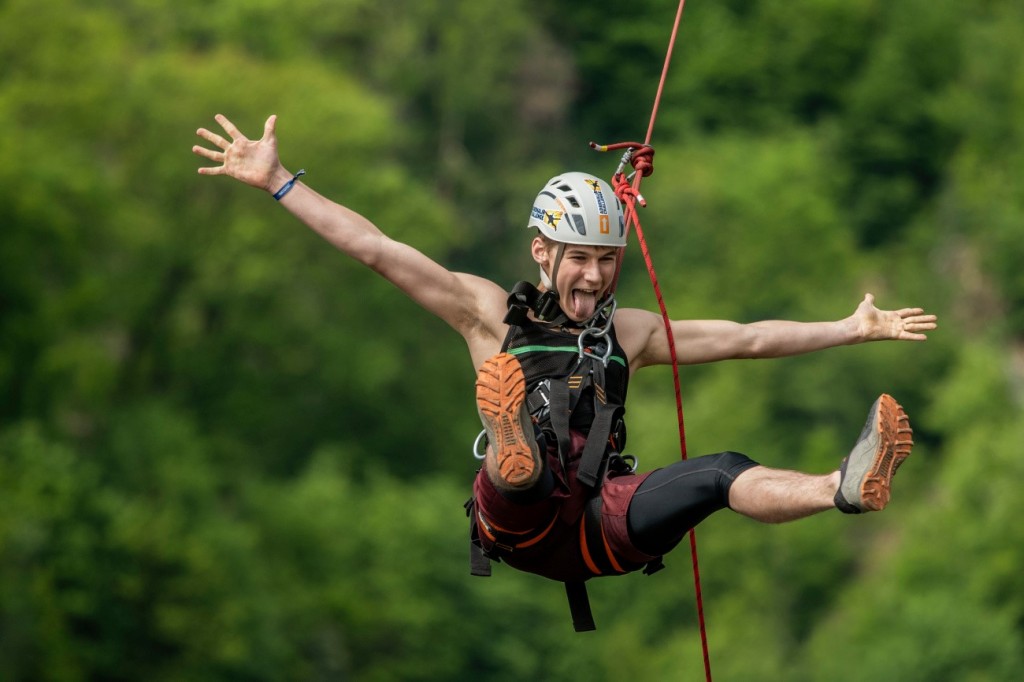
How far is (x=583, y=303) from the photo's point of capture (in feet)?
32.0

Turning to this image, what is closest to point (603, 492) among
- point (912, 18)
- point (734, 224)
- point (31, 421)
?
point (31, 421)

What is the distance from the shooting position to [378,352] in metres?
53.5

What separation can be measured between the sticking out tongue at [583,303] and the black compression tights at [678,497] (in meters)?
0.82

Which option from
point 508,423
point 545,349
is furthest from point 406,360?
point 508,423

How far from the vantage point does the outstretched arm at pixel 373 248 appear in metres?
9.66

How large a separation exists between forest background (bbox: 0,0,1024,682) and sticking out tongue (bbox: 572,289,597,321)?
29592mm

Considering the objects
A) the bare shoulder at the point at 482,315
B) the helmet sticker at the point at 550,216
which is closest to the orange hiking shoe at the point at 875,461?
the helmet sticker at the point at 550,216

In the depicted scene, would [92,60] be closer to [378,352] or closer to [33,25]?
[33,25]

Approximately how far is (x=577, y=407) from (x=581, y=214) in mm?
833

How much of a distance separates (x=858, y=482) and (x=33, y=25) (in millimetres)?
36678

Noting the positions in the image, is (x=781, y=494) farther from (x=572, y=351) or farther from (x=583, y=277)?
(x=583, y=277)

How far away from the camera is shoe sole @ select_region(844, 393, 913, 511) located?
8.46 metres

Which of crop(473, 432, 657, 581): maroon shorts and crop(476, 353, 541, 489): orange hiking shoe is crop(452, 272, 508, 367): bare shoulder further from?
crop(476, 353, 541, 489): orange hiking shoe

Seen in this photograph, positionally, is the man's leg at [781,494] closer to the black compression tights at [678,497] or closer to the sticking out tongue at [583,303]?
the black compression tights at [678,497]
